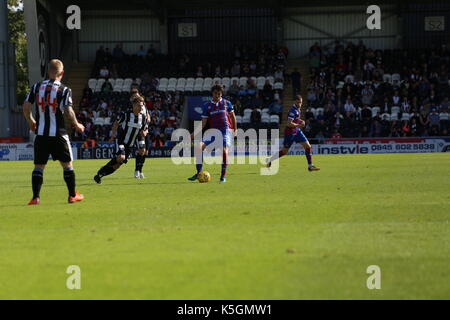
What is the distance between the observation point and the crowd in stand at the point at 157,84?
40.0m

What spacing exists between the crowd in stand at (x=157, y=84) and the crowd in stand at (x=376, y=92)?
255 cm

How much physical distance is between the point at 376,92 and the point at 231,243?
34.5 metres

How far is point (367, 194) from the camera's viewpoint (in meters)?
13.5

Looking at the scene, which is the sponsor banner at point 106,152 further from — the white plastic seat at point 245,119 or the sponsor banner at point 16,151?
the white plastic seat at point 245,119

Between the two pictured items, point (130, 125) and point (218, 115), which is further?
point (130, 125)

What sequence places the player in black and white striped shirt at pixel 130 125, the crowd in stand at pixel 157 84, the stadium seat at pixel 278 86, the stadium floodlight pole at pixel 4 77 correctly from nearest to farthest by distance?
the player in black and white striped shirt at pixel 130 125 < the crowd in stand at pixel 157 84 < the stadium seat at pixel 278 86 < the stadium floodlight pole at pixel 4 77

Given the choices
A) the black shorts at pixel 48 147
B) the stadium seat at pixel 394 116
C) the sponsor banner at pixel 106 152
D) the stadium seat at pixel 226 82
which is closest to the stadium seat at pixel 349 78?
the stadium seat at pixel 394 116

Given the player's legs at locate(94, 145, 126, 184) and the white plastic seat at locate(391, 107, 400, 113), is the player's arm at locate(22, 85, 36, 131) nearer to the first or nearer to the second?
the player's legs at locate(94, 145, 126, 184)

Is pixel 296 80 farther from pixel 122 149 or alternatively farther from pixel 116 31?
pixel 122 149

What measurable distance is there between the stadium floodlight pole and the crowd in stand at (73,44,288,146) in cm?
483

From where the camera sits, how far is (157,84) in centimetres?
4406

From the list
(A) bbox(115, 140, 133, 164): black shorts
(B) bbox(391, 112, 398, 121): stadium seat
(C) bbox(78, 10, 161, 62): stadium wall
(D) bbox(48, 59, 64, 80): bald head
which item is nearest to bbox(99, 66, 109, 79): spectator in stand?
(C) bbox(78, 10, 161, 62): stadium wall

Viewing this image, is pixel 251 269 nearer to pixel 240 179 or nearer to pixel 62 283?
pixel 62 283

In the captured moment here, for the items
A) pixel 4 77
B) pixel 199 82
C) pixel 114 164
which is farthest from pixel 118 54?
pixel 114 164
